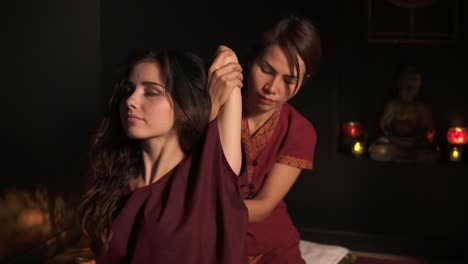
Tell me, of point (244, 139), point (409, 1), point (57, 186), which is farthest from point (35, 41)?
point (409, 1)

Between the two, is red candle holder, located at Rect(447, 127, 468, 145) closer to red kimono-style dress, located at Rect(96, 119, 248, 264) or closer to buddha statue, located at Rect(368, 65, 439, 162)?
buddha statue, located at Rect(368, 65, 439, 162)

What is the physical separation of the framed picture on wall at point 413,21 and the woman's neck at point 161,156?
9.60 feet

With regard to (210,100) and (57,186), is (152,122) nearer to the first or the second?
(210,100)

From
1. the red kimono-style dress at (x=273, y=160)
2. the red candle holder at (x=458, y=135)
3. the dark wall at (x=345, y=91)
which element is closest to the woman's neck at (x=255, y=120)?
the red kimono-style dress at (x=273, y=160)

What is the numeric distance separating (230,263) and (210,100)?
1.29 feet

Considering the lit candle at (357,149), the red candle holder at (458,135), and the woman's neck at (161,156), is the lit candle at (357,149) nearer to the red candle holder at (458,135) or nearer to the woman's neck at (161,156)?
the red candle holder at (458,135)

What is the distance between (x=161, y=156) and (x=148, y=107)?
0.13 m

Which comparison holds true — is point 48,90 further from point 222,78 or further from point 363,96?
point 363,96

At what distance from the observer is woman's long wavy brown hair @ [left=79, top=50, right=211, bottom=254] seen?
5.78 ft

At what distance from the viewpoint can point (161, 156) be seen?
1.80 metres

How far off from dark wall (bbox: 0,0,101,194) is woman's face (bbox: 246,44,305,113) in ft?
4.00

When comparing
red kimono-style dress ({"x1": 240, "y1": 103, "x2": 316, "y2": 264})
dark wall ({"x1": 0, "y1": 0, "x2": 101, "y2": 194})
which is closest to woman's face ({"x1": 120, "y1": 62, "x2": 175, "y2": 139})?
red kimono-style dress ({"x1": 240, "y1": 103, "x2": 316, "y2": 264})

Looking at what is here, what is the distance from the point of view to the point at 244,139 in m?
2.47

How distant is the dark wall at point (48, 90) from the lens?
3.13 metres
